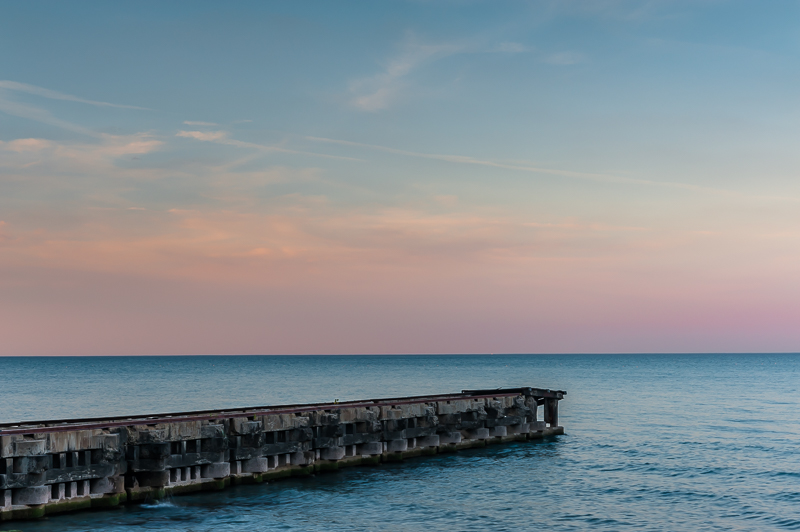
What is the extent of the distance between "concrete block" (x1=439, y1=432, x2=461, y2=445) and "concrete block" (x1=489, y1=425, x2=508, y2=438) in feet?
13.2

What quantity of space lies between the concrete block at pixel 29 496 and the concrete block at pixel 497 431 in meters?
28.4

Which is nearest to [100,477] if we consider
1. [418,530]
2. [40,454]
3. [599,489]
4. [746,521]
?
[40,454]

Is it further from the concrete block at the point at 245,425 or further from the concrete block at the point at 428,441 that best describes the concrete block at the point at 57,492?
the concrete block at the point at 428,441

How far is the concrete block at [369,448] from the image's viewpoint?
123ft

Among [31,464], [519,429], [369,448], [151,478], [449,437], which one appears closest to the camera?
[31,464]

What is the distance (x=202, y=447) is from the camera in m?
29.6

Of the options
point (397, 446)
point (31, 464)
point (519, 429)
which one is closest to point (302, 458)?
point (397, 446)

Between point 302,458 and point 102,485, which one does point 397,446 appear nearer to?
point 302,458

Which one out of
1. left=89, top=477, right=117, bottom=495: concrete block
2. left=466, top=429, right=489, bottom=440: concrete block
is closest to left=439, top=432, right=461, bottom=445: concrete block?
left=466, top=429, right=489, bottom=440: concrete block

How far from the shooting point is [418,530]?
25.8 m

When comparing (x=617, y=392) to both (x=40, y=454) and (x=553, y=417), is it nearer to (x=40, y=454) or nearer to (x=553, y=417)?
(x=553, y=417)

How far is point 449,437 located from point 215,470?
16.7 metres

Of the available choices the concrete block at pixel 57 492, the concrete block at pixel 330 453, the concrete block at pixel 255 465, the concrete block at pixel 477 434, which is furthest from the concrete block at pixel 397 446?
the concrete block at pixel 57 492

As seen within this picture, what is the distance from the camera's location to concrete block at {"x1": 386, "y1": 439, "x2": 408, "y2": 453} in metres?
39.0
